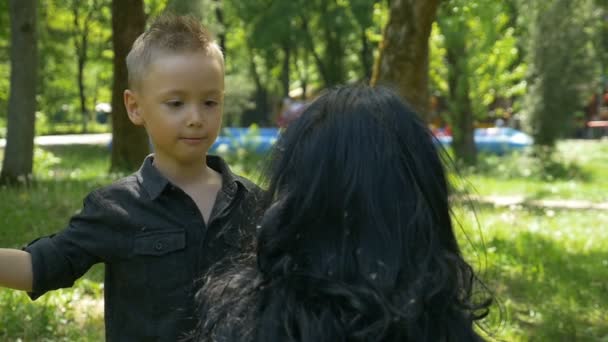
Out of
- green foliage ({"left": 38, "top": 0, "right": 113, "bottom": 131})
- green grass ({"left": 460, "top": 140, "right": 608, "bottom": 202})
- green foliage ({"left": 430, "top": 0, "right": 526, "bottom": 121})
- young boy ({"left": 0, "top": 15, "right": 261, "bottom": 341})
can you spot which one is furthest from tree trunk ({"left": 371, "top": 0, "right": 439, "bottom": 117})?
green foliage ({"left": 38, "top": 0, "right": 113, "bottom": 131})

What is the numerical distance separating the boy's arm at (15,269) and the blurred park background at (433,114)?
63 centimetres

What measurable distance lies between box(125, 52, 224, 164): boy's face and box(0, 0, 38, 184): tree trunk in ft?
→ 24.5

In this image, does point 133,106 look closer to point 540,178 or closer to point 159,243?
point 159,243

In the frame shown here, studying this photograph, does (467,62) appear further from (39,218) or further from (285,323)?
(285,323)

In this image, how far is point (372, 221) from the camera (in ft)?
4.89

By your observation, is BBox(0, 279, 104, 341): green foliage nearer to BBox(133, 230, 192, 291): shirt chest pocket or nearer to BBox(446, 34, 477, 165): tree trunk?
BBox(133, 230, 192, 291): shirt chest pocket

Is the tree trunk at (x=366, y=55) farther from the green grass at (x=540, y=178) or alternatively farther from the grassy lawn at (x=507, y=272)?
the grassy lawn at (x=507, y=272)

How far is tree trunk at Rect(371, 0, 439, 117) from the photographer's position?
25.0ft

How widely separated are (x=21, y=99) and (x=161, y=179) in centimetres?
783

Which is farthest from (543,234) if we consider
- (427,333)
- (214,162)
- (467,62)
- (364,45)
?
(364,45)

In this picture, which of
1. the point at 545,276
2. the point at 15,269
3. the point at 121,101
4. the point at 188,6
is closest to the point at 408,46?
the point at 545,276

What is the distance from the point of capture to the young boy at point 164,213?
2.20 m

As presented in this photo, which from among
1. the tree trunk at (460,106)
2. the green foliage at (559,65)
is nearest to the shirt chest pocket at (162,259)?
the tree trunk at (460,106)

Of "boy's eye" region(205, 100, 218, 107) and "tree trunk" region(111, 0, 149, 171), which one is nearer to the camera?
"boy's eye" region(205, 100, 218, 107)
